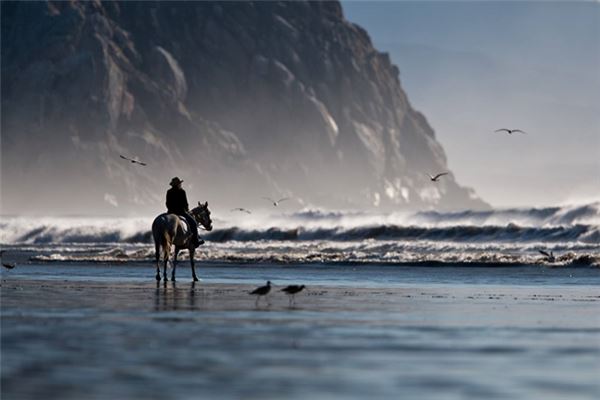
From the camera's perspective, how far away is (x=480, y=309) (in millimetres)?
23547

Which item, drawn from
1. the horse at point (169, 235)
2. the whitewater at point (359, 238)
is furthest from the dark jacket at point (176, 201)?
the whitewater at point (359, 238)

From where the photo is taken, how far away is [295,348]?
620 inches

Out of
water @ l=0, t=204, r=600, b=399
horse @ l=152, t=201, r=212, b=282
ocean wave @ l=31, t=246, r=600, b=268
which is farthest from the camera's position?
ocean wave @ l=31, t=246, r=600, b=268

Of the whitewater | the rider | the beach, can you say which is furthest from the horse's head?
the whitewater

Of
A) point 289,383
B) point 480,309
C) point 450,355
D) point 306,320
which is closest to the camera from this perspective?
point 289,383

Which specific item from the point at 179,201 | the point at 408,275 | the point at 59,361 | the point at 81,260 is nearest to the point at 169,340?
the point at 59,361

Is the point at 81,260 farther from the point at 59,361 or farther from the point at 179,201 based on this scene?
the point at 59,361

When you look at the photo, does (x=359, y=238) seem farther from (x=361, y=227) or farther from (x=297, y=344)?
(x=297, y=344)

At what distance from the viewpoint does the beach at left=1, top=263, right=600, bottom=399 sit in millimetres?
12445

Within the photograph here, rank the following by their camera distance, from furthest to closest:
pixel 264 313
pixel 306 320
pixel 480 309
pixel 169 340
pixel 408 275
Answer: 1. pixel 408 275
2. pixel 480 309
3. pixel 264 313
4. pixel 306 320
5. pixel 169 340

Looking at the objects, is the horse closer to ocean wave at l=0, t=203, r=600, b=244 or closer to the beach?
the beach

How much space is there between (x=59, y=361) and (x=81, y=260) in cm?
4506

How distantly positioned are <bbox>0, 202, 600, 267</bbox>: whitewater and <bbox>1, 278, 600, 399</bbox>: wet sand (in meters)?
29.4

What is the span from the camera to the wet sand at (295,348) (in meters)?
12.4
